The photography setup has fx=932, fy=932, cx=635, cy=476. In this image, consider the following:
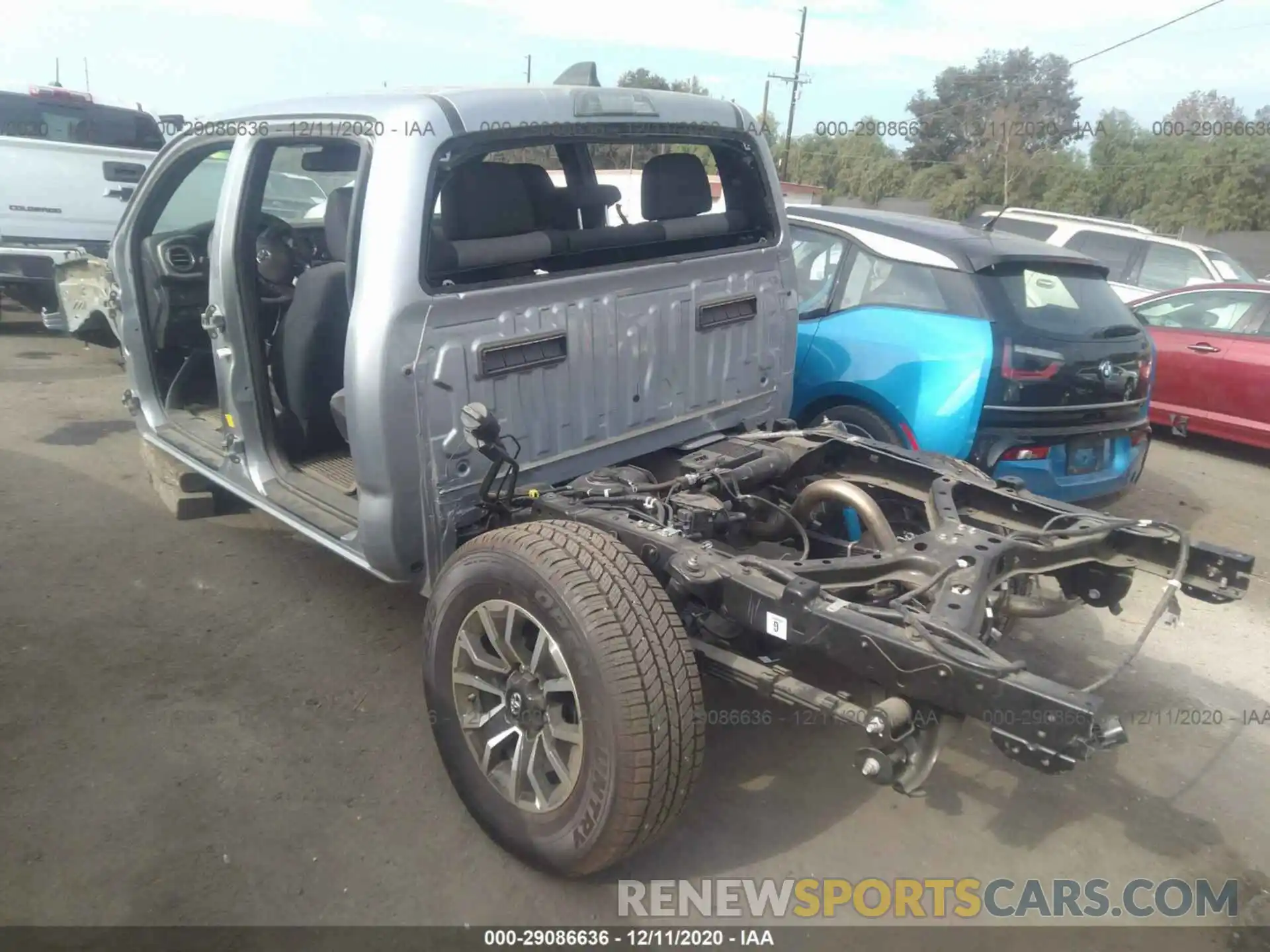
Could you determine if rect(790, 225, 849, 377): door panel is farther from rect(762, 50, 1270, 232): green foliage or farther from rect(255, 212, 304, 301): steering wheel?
rect(762, 50, 1270, 232): green foliage

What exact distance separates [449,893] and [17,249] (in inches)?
332

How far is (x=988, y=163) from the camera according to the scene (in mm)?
33219

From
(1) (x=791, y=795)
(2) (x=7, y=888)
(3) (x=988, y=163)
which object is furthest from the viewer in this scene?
(3) (x=988, y=163)

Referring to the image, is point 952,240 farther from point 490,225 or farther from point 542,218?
point 490,225

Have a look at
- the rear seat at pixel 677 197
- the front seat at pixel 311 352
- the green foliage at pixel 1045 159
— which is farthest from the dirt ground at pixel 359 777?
the green foliage at pixel 1045 159

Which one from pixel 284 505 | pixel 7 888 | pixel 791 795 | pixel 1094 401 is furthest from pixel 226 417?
pixel 1094 401

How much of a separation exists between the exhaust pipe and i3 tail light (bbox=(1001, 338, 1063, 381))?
4.65ft

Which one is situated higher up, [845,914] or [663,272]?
[663,272]

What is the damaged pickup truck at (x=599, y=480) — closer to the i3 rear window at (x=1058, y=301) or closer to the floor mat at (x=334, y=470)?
the floor mat at (x=334, y=470)

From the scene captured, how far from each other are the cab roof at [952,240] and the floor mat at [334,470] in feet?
9.93

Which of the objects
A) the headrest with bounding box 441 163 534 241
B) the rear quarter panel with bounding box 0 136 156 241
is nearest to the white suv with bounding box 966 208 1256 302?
the headrest with bounding box 441 163 534 241

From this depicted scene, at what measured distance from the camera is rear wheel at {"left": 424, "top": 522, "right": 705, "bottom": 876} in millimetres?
2418

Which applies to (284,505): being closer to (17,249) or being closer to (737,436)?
(737,436)

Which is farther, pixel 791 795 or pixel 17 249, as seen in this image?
pixel 17 249
